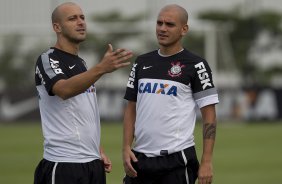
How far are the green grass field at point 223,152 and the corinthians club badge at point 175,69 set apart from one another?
6950mm

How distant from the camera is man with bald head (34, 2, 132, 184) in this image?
762cm

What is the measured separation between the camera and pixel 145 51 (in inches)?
1516

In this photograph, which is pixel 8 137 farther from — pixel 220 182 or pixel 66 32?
pixel 66 32

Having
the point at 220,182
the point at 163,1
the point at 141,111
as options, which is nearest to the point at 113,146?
the point at 220,182

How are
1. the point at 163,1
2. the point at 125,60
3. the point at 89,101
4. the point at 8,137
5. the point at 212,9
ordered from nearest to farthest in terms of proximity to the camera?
the point at 125,60 → the point at 89,101 → the point at 8,137 → the point at 163,1 → the point at 212,9

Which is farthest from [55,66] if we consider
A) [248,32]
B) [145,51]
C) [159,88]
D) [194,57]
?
[248,32]

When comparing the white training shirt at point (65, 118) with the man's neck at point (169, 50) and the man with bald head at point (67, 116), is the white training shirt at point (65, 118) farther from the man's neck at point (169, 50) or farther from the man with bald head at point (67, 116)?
the man's neck at point (169, 50)

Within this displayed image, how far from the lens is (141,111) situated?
809 cm

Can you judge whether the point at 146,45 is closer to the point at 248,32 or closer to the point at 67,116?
the point at 248,32

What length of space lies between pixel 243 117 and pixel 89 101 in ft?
84.9

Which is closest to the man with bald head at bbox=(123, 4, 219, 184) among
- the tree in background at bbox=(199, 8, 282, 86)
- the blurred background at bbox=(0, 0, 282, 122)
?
the blurred background at bbox=(0, 0, 282, 122)

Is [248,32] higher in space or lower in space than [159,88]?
lower

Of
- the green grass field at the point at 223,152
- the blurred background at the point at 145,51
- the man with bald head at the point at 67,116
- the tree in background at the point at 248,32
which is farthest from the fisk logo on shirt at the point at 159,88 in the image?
the tree in background at the point at 248,32

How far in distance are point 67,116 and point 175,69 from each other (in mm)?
1147
